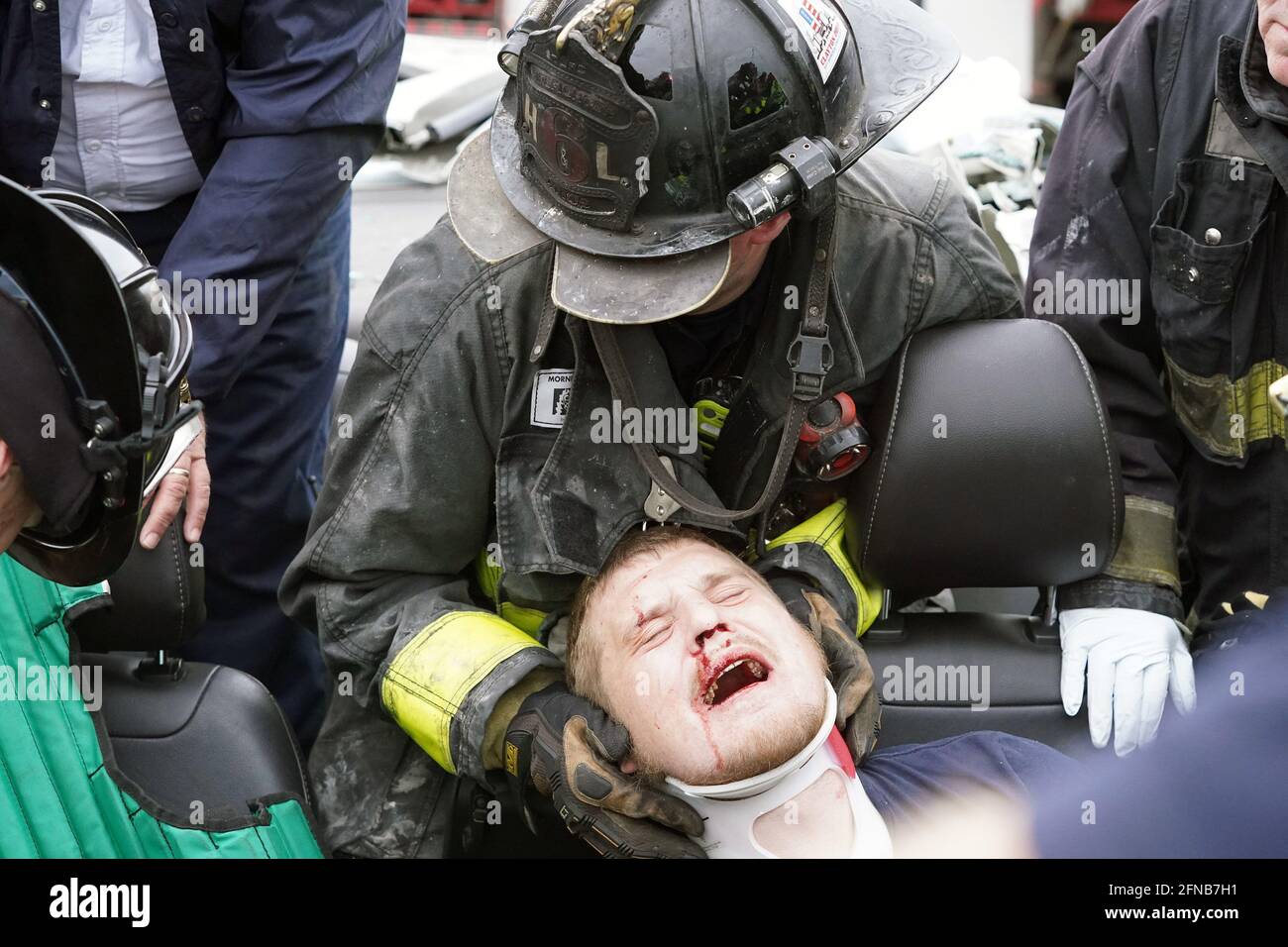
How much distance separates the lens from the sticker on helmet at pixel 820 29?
7.09 feet

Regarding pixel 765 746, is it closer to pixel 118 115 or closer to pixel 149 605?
pixel 149 605

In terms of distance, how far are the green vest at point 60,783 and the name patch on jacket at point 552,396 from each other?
0.72 meters

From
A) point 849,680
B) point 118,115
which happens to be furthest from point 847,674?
point 118,115

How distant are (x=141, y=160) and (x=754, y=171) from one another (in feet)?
4.02

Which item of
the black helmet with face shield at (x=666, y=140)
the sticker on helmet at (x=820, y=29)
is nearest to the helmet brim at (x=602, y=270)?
the black helmet with face shield at (x=666, y=140)

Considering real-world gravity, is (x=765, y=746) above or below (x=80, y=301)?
below

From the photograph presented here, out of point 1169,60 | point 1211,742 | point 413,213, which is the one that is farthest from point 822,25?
point 413,213

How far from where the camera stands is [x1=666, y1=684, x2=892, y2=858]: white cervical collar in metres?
2.12

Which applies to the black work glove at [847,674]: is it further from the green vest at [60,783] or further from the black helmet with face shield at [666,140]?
the green vest at [60,783]

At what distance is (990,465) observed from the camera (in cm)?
231

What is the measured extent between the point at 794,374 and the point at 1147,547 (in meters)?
0.74

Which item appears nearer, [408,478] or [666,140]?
[666,140]

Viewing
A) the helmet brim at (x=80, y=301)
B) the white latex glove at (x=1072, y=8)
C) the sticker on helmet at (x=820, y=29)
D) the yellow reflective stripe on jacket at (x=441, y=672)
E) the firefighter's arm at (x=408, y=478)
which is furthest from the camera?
the white latex glove at (x=1072, y=8)

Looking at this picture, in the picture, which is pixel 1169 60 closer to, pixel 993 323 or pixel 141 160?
pixel 993 323
